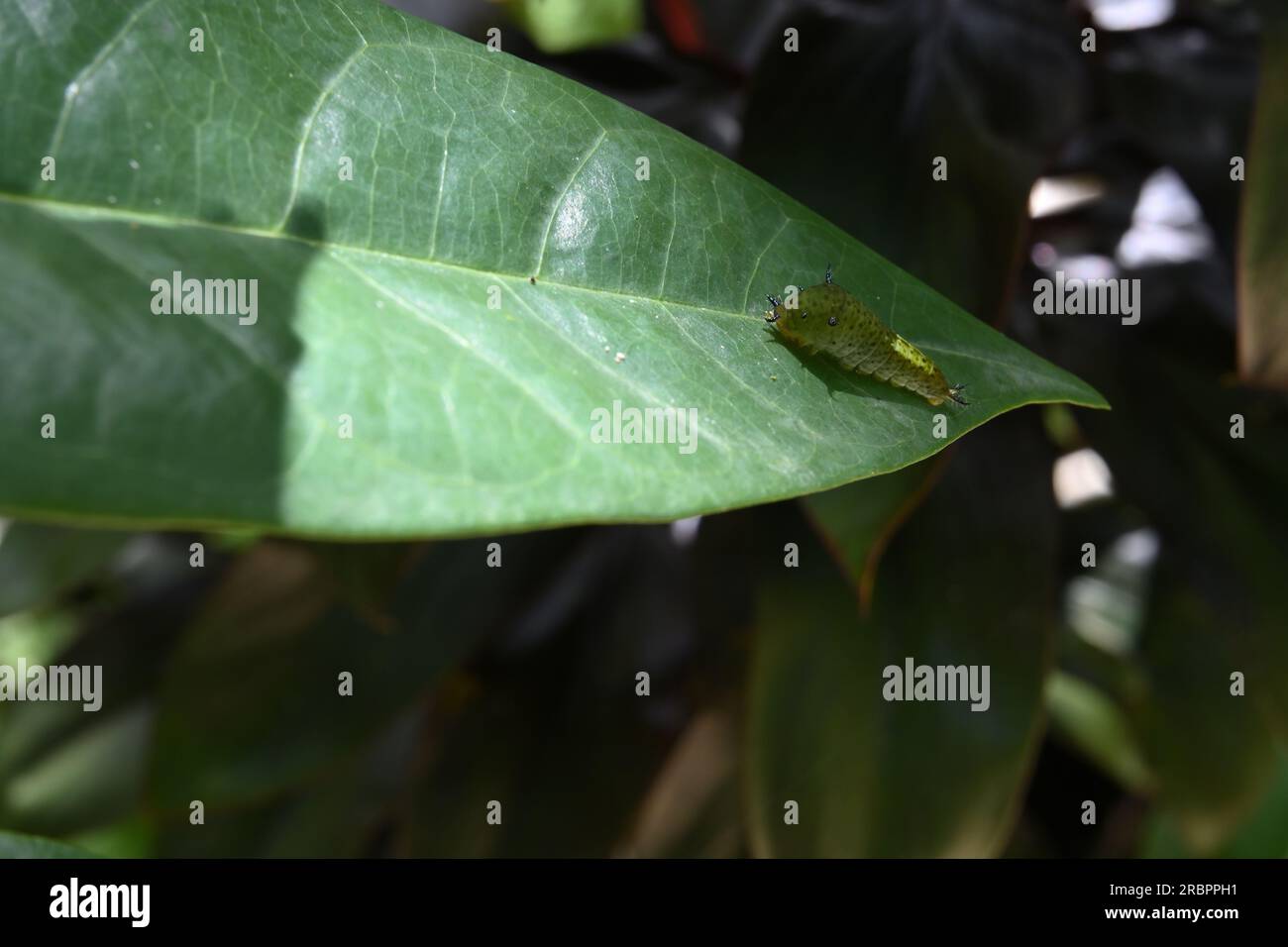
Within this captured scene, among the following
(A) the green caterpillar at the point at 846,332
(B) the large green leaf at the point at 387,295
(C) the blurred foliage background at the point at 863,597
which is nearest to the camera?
(B) the large green leaf at the point at 387,295

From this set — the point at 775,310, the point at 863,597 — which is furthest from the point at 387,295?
the point at 863,597

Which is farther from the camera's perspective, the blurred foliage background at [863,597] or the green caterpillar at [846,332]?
the blurred foliage background at [863,597]

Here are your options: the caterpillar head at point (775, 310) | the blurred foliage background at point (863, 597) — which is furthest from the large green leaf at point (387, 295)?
the blurred foliage background at point (863, 597)

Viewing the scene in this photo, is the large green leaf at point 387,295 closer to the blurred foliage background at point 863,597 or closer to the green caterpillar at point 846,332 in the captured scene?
the green caterpillar at point 846,332

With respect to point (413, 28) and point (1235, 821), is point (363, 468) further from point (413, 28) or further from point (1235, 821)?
point (1235, 821)

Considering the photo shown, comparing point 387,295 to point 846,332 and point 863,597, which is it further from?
point 863,597

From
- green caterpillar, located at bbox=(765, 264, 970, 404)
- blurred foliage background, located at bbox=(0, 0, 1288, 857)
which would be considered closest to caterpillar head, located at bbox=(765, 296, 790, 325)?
green caterpillar, located at bbox=(765, 264, 970, 404)
